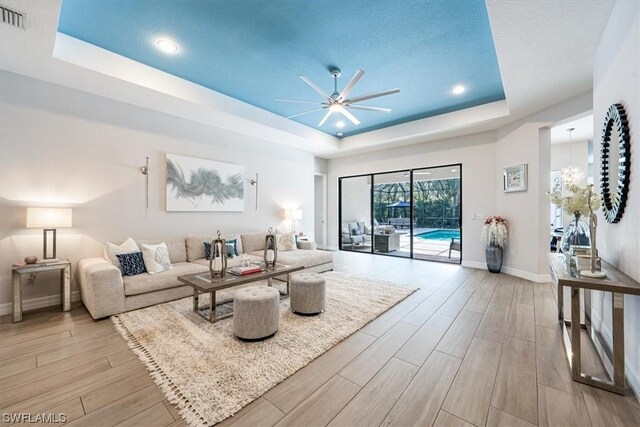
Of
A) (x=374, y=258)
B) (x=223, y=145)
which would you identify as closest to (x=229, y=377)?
(x=223, y=145)

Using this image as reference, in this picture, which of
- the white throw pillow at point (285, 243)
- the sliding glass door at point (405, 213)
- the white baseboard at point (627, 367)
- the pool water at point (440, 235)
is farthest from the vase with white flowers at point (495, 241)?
the white throw pillow at point (285, 243)

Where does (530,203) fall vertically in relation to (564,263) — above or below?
above

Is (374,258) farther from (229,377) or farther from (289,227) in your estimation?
(229,377)

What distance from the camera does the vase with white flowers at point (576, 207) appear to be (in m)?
2.43

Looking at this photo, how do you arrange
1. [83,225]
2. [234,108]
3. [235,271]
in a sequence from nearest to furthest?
1. [235,271]
2. [83,225]
3. [234,108]

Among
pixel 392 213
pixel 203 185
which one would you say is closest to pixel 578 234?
pixel 392 213

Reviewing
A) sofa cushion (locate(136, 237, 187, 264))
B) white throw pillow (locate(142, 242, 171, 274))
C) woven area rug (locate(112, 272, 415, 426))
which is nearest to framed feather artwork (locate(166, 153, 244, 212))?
sofa cushion (locate(136, 237, 187, 264))

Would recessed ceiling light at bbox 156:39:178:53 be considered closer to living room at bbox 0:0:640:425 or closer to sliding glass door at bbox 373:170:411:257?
living room at bbox 0:0:640:425

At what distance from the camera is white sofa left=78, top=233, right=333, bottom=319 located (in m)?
3.03

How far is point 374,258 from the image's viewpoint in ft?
22.6

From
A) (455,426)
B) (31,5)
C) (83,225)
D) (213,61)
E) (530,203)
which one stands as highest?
(213,61)

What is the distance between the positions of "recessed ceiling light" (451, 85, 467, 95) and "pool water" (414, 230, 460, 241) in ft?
10.3

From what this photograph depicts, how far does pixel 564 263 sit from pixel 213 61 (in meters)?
4.60

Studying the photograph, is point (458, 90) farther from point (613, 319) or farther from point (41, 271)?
point (41, 271)
